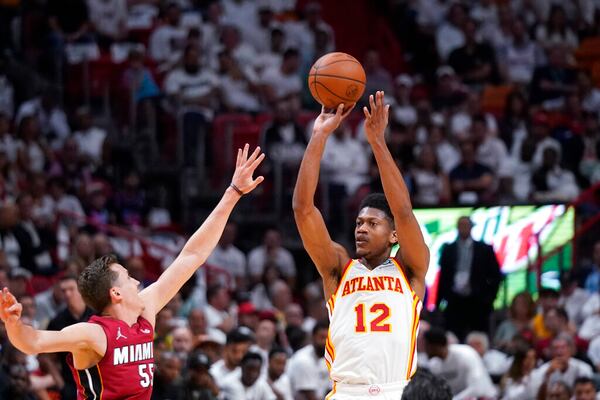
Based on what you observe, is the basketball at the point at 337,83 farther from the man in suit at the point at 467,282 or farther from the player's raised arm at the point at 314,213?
the man in suit at the point at 467,282

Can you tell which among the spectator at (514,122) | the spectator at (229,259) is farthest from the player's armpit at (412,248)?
the spectator at (514,122)

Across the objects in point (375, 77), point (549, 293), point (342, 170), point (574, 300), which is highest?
point (375, 77)

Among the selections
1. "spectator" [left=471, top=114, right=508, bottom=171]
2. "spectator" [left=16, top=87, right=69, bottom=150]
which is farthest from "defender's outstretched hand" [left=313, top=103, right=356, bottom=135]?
"spectator" [left=16, top=87, right=69, bottom=150]

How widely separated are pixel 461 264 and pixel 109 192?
5440 mm

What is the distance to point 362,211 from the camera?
7.95 metres

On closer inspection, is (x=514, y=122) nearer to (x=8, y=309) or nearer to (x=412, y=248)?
(x=412, y=248)

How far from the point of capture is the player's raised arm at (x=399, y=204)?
25.2ft

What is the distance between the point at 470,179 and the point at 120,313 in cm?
1196

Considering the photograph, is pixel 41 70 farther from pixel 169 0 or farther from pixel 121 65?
pixel 169 0

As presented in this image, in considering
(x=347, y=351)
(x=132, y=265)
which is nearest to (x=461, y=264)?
(x=132, y=265)

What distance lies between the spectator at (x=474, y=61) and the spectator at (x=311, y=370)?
9.26m

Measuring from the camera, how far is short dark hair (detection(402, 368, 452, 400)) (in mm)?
5141

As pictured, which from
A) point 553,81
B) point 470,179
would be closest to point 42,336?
point 470,179

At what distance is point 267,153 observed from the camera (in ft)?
60.7
